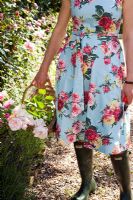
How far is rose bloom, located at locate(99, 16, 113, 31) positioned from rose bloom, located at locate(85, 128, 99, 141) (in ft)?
2.03

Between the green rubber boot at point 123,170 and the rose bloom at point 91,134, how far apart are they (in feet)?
0.64

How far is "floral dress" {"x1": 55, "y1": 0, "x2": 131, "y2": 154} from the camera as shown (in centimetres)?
289

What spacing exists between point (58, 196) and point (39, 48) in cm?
307

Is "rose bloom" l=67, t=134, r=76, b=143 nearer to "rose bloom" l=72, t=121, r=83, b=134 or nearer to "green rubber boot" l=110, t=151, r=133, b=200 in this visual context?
"rose bloom" l=72, t=121, r=83, b=134

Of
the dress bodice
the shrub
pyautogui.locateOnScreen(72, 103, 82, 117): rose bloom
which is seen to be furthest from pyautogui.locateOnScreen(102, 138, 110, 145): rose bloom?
the shrub

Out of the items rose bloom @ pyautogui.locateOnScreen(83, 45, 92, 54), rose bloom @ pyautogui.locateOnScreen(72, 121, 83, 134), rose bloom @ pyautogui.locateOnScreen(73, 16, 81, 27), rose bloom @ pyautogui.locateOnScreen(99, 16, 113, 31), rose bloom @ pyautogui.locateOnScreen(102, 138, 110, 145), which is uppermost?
rose bloom @ pyautogui.locateOnScreen(73, 16, 81, 27)

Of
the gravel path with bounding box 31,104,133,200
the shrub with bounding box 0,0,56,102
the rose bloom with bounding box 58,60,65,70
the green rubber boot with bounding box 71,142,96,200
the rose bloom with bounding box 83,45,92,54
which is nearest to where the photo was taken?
Answer: the rose bloom with bounding box 83,45,92,54

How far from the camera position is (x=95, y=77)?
293 cm

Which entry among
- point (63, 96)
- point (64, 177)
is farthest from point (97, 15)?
point (64, 177)

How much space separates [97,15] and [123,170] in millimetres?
990

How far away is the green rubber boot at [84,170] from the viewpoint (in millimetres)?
3322

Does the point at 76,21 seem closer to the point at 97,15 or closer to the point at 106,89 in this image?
the point at 97,15

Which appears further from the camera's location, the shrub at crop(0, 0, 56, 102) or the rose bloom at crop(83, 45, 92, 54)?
the shrub at crop(0, 0, 56, 102)

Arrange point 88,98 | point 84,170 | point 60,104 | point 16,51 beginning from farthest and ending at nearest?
point 16,51, point 84,170, point 60,104, point 88,98
